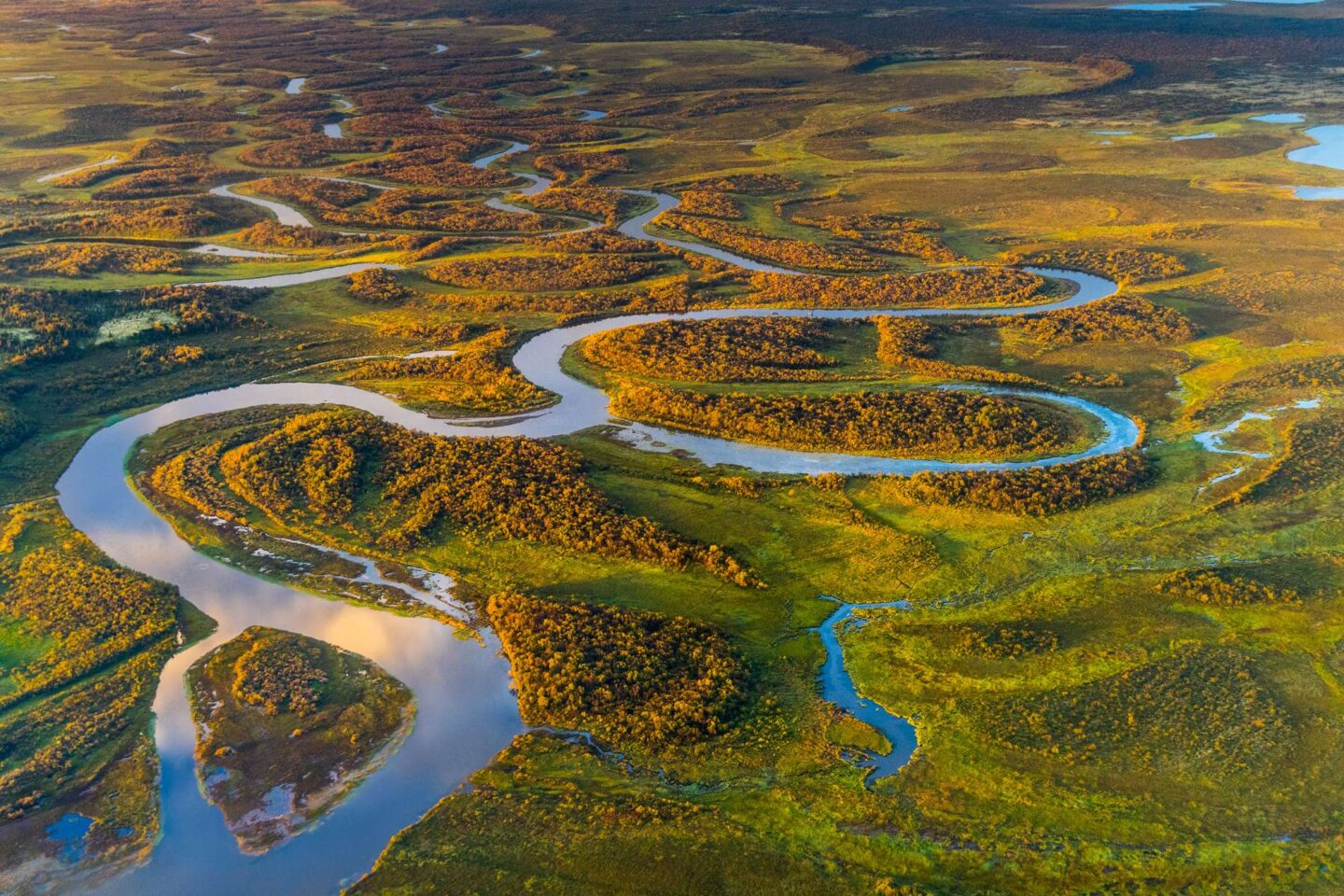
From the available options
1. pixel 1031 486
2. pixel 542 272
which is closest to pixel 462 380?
pixel 542 272

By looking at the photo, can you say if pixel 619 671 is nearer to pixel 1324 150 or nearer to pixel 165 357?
pixel 165 357

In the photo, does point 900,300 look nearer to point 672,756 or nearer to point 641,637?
point 641,637

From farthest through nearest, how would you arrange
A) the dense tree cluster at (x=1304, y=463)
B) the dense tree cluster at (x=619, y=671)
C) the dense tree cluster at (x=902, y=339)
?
the dense tree cluster at (x=902, y=339) → the dense tree cluster at (x=1304, y=463) → the dense tree cluster at (x=619, y=671)

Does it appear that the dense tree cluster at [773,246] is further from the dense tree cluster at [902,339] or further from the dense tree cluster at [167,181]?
the dense tree cluster at [167,181]

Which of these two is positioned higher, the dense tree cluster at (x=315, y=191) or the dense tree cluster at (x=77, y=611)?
the dense tree cluster at (x=315, y=191)

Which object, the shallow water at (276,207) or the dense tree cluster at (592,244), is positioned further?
the shallow water at (276,207)

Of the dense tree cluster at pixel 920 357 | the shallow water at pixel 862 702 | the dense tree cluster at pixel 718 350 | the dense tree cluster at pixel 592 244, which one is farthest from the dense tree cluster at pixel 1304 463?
the dense tree cluster at pixel 592 244

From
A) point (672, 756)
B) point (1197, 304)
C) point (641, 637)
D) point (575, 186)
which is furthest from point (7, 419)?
point (1197, 304)
